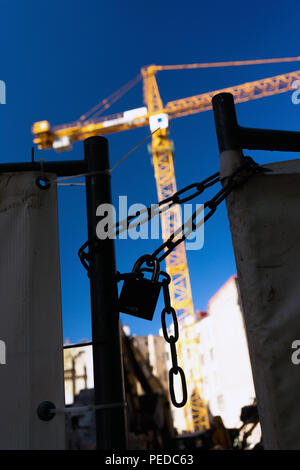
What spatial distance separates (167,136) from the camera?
43938mm

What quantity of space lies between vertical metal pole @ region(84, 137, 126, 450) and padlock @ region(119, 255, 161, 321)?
39mm

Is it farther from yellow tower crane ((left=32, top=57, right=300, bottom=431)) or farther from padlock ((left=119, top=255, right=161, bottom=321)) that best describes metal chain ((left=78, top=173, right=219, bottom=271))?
yellow tower crane ((left=32, top=57, right=300, bottom=431))

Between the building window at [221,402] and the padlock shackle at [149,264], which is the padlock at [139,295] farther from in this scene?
the building window at [221,402]

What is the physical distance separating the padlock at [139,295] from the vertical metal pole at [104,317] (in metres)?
0.04

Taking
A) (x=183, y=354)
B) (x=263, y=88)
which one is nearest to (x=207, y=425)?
(x=183, y=354)

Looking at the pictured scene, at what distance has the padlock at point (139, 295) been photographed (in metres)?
1.67

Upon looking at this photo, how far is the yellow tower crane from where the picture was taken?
3875 centimetres

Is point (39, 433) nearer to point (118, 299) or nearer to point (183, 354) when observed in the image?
point (118, 299)

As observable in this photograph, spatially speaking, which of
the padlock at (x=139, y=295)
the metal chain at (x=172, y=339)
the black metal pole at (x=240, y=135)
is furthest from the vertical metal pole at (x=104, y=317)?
the black metal pole at (x=240, y=135)

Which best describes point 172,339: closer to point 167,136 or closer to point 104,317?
point 104,317

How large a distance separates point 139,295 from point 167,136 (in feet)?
143

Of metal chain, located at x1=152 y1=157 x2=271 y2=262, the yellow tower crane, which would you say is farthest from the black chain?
the yellow tower crane

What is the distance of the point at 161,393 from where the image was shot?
18094mm
